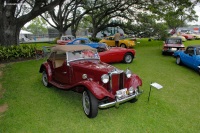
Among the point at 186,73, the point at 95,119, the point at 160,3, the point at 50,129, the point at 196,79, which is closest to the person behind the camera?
the point at 50,129

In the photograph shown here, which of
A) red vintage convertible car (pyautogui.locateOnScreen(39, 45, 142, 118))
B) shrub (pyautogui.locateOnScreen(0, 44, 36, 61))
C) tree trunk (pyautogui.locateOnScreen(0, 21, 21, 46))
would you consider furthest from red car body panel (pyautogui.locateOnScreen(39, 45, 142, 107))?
tree trunk (pyautogui.locateOnScreen(0, 21, 21, 46))

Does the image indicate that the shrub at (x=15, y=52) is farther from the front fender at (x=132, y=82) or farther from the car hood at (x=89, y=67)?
the front fender at (x=132, y=82)

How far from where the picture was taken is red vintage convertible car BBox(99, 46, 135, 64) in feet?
30.8

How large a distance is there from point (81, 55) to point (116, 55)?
4546 millimetres

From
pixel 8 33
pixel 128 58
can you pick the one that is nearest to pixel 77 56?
pixel 128 58

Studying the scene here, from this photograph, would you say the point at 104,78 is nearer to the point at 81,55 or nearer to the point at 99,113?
the point at 99,113

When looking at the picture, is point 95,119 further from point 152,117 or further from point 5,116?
point 5,116

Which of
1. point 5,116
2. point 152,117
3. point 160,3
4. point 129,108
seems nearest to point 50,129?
point 5,116

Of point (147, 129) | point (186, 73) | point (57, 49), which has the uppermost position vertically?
point (57, 49)

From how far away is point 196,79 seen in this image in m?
7.21

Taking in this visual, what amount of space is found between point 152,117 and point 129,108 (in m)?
0.71

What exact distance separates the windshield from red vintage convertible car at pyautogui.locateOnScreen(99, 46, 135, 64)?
3490 millimetres

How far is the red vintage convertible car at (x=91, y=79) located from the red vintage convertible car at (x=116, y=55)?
3.63 metres

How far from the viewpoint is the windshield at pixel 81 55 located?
531 centimetres
